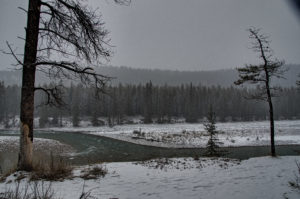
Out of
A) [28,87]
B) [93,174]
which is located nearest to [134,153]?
[93,174]

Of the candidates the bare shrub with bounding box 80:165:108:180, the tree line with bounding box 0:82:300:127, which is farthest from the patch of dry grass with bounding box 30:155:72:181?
the tree line with bounding box 0:82:300:127

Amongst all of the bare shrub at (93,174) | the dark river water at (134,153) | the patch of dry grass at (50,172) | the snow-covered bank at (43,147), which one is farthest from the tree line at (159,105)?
the patch of dry grass at (50,172)

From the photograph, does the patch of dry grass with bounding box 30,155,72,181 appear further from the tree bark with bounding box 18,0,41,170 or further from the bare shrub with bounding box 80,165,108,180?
the bare shrub with bounding box 80,165,108,180

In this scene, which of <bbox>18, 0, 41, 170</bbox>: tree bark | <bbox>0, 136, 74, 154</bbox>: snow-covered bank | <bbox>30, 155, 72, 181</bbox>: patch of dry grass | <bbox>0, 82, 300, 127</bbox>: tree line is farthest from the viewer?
<bbox>0, 82, 300, 127</bbox>: tree line

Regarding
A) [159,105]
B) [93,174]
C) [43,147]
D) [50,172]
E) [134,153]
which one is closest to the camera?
[50,172]

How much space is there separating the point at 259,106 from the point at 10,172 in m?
108

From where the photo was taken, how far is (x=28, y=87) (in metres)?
6.25

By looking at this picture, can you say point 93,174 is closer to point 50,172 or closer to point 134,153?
point 50,172

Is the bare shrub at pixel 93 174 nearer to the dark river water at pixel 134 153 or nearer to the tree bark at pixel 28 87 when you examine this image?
the tree bark at pixel 28 87

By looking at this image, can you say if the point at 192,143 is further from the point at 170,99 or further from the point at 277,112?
the point at 277,112

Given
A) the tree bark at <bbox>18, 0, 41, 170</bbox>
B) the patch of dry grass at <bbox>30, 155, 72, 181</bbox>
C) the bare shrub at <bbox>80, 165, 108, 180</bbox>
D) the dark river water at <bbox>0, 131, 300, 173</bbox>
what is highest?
the tree bark at <bbox>18, 0, 41, 170</bbox>

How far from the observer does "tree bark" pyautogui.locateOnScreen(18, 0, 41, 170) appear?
6.19 meters

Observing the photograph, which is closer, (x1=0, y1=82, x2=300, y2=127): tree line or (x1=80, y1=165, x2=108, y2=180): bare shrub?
(x1=80, y1=165, x2=108, y2=180): bare shrub

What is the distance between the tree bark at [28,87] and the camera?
619 centimetres
